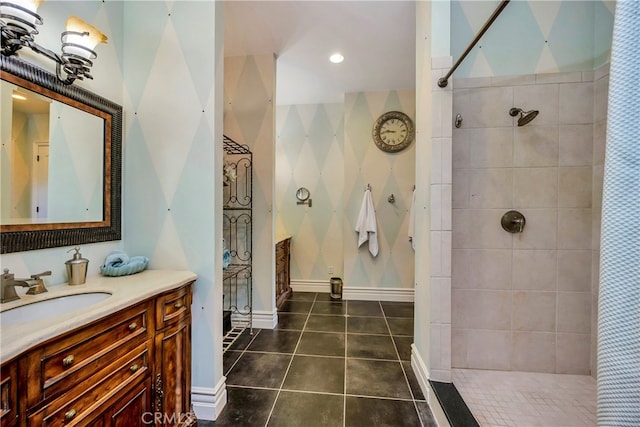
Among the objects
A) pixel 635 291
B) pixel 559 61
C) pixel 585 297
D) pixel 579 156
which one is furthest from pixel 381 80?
pixel 635 291

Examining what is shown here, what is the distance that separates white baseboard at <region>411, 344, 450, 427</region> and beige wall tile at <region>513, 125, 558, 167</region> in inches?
59.2

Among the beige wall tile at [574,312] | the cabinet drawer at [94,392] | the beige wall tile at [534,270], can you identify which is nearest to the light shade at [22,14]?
the cabinet drawer at [94,392]

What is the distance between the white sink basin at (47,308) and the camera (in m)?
0.91

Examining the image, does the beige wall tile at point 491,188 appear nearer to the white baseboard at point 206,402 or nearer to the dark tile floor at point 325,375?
the dark tile floor at point 325,375

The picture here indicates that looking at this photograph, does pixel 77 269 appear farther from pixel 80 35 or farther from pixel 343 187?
pixel 343 187

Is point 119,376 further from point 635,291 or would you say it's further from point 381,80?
point 381,80

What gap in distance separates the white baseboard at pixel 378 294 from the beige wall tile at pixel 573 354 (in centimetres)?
178

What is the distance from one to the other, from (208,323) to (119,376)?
0.52 m

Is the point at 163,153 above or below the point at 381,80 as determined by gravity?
below

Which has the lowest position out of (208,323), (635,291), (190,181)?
(208,323)

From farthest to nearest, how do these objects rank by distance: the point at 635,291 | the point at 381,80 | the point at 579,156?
1. the point at 381,80
2. the point at 579,156
3. the point at 635,291

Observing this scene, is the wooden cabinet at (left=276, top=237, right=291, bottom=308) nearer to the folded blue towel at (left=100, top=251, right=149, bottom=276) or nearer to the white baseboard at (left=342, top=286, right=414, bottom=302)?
the white baseboard at (left=342, top=286, right=414, bottom=302)

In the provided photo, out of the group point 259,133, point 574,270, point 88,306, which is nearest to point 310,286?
point 259,133

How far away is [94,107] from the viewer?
1.37 m
